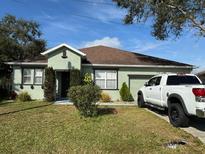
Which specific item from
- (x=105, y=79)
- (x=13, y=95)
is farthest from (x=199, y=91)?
(x=13, y=95)

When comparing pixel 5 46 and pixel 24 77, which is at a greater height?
pixel 5 46

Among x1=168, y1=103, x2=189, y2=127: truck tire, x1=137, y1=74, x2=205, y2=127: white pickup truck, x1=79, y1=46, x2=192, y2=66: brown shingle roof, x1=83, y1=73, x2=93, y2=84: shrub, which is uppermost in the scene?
x1=79, y1=46, x2=192, y2=66: brown shingle roof

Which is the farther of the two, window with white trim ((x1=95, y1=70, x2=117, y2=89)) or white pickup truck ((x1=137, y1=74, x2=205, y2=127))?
window with white trim ((x1=95, y1=70, x2=117, y2=89))

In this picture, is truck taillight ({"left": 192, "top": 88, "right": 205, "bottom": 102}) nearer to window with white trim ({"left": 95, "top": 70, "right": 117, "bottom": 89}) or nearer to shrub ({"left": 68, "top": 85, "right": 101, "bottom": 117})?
shrub ({"left": 68, "top": 85, "right": 101, "bottom": 117})

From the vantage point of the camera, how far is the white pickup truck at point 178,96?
8977 millimetres

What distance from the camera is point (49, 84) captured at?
2084 centimetres

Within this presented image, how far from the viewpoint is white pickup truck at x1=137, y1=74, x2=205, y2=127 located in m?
8.98

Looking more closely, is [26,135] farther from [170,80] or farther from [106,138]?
[170,80]

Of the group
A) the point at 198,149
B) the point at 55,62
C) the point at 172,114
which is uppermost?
the point at 55,62

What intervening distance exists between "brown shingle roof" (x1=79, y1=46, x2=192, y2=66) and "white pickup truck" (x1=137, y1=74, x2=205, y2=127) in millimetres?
8780

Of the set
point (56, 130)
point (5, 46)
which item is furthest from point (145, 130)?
point (5, 46)

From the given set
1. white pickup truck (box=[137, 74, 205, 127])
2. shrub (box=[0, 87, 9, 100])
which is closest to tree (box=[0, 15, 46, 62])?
shrub (box=[0, 87, 9, 100])

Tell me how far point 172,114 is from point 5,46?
27.5 m

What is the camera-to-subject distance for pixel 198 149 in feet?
25.0
